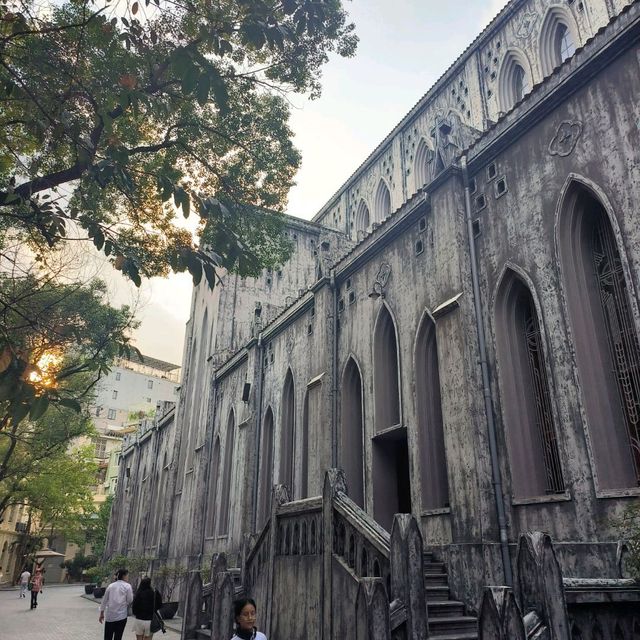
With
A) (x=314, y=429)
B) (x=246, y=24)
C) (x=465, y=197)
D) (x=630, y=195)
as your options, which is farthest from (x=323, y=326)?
(x=246, y=24)

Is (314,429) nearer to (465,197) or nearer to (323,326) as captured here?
(323,326)

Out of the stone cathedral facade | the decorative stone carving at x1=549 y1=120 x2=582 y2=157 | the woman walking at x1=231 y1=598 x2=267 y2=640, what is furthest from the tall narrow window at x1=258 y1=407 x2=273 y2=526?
the woman walking at x1=231 y1=598 x2=267 y2=640

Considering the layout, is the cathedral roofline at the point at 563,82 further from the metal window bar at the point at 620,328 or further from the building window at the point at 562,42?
the building window at the point at 562,42

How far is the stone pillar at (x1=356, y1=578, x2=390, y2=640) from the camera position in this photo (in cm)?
565

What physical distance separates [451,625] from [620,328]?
464 cm

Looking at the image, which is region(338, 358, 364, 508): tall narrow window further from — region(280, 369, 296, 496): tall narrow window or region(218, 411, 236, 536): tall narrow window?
region(218, 411, 236, 536): tall narrow window

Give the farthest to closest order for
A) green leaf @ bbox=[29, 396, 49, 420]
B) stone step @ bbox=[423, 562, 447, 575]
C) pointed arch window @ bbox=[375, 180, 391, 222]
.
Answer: pointed arch window @ bbox=[375, 180, 391, 222], stone step @ bbox=[423, 562, 447, 575], green leaf @ bbox=[29, 396, 49, 420]

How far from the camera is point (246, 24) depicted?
480cm

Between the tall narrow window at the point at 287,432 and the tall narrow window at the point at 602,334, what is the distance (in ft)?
32.6

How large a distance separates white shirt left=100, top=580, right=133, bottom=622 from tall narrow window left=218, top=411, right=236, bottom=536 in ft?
36.0

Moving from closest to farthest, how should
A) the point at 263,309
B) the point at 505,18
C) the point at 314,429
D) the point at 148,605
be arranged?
the point at 148,605
the point at 314,429
the point at 505,18
the point at 263,309

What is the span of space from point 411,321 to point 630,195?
492cm

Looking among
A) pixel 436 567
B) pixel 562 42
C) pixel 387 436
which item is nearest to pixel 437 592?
pixel 436 567

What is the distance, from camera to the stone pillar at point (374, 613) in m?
5.65
